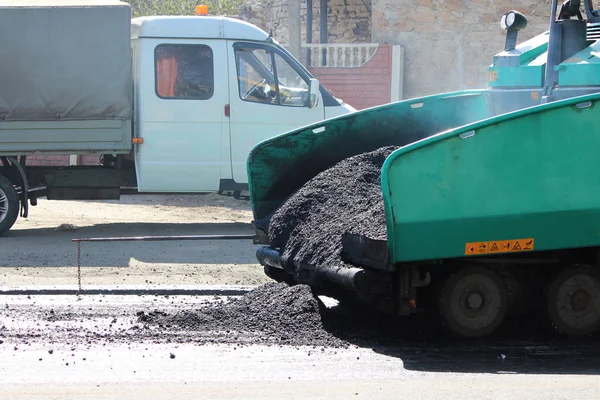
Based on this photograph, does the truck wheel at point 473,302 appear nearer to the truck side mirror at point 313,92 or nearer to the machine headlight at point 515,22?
the machine headlight at point 515,22

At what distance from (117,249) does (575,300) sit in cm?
633

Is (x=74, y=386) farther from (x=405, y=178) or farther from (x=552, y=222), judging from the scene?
(x=552, y=222)

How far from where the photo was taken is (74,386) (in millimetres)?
6039

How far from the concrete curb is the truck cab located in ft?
12.7

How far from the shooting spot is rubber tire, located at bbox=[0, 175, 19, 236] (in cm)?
1291

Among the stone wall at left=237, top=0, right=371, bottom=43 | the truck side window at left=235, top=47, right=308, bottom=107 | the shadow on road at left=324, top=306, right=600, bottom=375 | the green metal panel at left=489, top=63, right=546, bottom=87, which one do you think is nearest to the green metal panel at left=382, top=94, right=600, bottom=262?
the shadow on road at left=324, top=306, right=600, bottom=375

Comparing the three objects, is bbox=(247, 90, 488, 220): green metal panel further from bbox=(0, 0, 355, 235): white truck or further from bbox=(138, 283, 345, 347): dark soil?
bbox=(0, 0, 355, 235): white truck

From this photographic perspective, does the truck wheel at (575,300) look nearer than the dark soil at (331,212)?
Yes

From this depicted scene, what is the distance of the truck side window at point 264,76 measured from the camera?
13.5 meters

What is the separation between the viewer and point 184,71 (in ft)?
43.8

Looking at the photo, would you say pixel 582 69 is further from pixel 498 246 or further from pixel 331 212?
pixel 331 212

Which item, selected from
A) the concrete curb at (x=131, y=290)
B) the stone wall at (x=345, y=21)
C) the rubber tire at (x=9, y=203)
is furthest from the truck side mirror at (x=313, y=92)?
the stone wall at (x=345, y=21)

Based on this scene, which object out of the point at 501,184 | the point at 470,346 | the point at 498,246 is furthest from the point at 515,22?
the point at 470,346

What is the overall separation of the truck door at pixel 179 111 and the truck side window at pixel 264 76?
0.26 m
